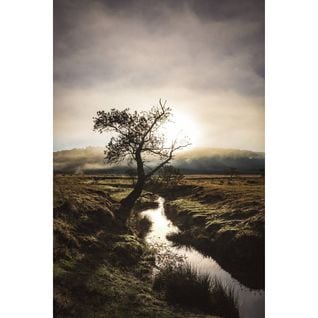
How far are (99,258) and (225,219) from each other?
82 cm

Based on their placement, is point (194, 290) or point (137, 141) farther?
point (137, 141)

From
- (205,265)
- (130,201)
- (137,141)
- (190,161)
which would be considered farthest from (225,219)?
(137,141)

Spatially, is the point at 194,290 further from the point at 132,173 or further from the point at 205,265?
the point at 132,173

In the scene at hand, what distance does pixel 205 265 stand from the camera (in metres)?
2.59

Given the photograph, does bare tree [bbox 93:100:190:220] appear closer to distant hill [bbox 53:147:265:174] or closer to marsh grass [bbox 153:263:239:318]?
distant hill [bbox 53:147:265:174]

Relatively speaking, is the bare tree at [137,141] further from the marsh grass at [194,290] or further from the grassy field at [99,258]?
the marsh grass at [194,290]

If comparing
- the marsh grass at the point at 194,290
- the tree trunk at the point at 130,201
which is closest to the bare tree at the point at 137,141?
the tree trunk at the point at 130,201

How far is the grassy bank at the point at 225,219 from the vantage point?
261 centimetres

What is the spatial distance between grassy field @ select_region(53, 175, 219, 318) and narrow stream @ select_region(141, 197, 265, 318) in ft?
0.27
